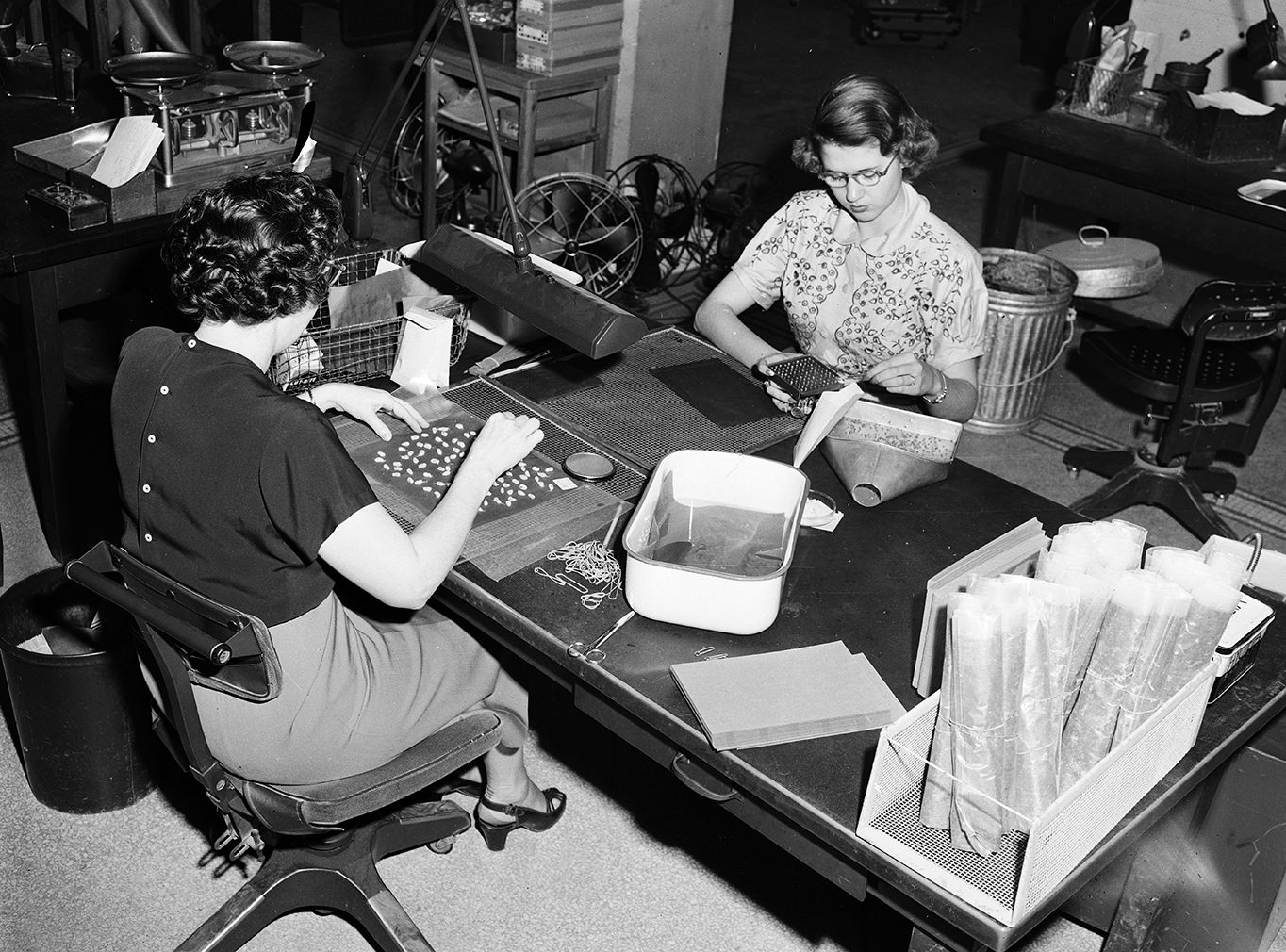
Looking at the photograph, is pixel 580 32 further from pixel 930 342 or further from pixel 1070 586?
pixel 1070 586

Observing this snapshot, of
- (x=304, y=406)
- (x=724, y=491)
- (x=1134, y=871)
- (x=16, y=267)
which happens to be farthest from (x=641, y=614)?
(x=16, y=267)

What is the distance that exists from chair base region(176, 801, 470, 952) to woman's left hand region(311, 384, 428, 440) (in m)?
0.76

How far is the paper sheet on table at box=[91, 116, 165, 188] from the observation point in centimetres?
334

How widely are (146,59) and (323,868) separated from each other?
84.8 inches

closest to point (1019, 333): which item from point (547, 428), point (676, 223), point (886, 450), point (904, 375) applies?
point (676, 223)

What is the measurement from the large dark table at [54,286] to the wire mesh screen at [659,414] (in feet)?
4.15

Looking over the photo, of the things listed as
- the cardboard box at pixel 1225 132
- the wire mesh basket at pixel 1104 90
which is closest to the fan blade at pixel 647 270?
the wire mesh basket at pixel 1104 90

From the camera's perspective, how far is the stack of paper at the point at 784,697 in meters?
1.91

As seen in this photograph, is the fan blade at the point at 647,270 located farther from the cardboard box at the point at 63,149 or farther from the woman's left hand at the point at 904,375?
the woman's left hand at the point at 904,375

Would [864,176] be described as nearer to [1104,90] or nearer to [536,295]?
[536,295]

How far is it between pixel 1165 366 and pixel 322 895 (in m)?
2.81

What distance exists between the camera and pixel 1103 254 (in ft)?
15.6

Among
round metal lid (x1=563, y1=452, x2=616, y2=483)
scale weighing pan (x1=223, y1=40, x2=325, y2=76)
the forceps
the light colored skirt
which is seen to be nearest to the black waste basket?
the light colored skirt

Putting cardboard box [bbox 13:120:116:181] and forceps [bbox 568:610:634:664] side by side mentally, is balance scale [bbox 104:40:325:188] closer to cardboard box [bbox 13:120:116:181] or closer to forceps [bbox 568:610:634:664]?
cardboard box [bbox 13:120:116:181]
